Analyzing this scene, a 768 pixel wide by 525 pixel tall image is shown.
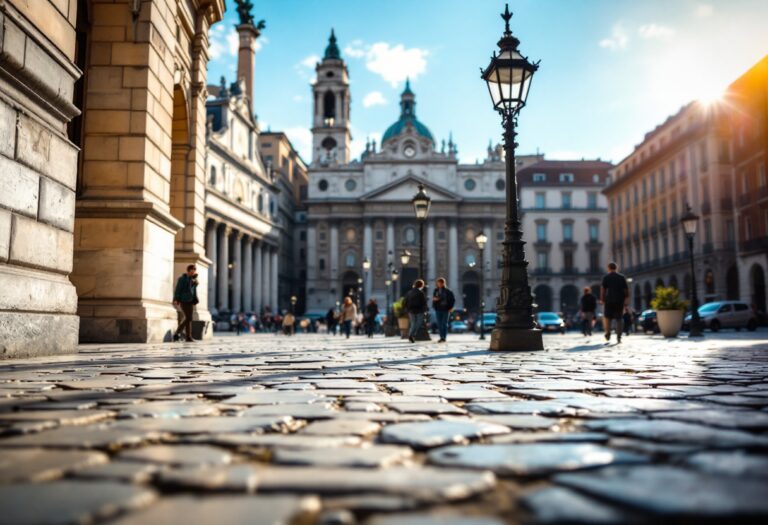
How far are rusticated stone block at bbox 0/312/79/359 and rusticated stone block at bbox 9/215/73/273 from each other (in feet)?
1.76

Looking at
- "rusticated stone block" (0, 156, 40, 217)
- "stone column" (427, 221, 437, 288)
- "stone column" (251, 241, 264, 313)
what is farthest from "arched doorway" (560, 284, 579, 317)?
"rusticated stone block" (0, 156, 40, 217)

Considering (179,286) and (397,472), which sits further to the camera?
(179,286)

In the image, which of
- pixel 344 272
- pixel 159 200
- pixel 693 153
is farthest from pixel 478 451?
pixel 344 272

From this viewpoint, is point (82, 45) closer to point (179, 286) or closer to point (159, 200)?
point (159, 200)

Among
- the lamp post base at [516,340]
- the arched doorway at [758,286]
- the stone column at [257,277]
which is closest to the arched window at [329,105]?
the stone column at [257,277]

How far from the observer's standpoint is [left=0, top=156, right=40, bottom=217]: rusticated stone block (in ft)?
19.4

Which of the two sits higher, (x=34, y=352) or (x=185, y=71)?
(x=185, y=71)

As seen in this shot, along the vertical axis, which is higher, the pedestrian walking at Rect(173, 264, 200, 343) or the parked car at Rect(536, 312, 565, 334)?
the pedestrian walking at Rect(173, 264, 200, 343)

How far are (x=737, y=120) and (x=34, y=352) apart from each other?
1765 inches

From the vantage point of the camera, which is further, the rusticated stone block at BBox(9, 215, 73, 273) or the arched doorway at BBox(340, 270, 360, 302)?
the arched doorway at BBox(340, 270, 360, 302)

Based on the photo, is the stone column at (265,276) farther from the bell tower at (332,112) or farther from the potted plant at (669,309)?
the potted plant at (669,309)

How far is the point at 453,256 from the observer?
7900cm

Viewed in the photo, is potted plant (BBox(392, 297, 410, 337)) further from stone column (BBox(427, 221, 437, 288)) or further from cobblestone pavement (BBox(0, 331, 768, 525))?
stone column (BBox(427, 221, 437, 288))

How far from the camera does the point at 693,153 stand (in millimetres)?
46406
